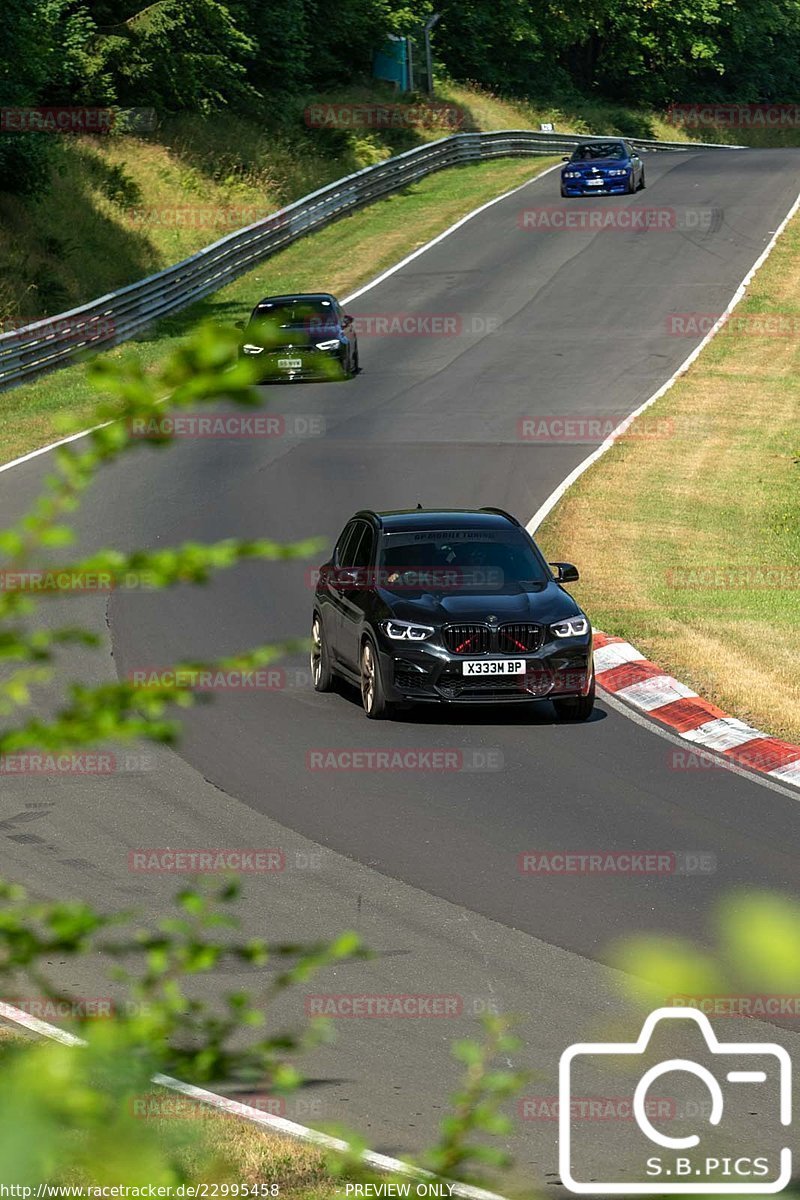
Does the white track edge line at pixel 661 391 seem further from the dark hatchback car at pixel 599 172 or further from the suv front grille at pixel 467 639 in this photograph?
the suv front grille at pixel 467 639

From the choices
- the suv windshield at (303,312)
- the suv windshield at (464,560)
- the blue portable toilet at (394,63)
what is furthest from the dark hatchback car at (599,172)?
the suv windshield at (464,560)

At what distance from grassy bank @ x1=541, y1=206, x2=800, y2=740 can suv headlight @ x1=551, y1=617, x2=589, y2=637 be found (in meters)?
1.41

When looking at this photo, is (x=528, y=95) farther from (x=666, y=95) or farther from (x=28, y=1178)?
(x=28, y=1178)

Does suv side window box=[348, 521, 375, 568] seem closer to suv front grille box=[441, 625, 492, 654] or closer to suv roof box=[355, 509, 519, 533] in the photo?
suv roof box=[355, 509, 519, 533]

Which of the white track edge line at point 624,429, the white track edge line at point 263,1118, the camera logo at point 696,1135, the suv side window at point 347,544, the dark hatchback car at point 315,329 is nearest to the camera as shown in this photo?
the white track edge line at point 263,1118

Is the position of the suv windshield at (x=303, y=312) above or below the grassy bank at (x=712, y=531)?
above

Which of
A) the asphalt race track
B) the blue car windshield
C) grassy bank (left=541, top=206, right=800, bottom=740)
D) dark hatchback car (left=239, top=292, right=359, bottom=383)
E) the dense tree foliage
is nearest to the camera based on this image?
the asphalt race track

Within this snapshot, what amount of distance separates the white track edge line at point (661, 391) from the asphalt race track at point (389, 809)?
270 millimetres

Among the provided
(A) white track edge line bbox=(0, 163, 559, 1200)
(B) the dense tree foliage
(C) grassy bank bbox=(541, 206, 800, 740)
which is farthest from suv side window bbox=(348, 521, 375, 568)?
(B) the dense tree foliage

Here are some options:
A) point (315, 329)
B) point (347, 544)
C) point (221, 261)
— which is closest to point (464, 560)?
point (347, 544)

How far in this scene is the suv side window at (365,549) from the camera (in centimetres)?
1747

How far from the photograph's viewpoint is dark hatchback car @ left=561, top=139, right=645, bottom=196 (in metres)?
53.0

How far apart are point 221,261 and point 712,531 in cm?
2399

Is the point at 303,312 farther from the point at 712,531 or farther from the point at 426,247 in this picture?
the point at 426,247
